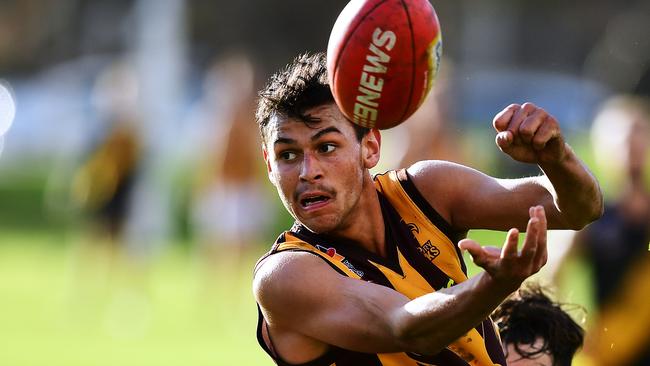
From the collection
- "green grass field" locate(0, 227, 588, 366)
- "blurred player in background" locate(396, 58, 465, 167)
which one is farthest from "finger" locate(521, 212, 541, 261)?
"green grass field" locate(0, 227, 588, 366)

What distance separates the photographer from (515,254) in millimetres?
3904

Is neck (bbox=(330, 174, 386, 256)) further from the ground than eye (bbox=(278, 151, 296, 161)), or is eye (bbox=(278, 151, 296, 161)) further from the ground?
eye (bbox=(278, 151, 296, 161))

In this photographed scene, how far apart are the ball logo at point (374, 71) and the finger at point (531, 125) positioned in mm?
569

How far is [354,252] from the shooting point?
494cm

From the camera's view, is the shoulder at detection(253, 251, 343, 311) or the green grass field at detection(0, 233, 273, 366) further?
the green grass field at detection(0, 233, 273, 366)

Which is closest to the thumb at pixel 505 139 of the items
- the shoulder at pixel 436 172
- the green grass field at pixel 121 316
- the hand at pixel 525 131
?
the hand at pixel 525 131

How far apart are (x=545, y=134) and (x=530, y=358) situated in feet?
5.61

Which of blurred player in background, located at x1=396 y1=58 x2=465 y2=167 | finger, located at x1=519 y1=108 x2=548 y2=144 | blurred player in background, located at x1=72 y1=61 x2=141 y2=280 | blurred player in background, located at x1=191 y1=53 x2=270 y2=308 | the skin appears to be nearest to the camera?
the skin

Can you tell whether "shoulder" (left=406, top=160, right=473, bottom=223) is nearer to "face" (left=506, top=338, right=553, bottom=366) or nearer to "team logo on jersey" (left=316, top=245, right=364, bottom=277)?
"team logo on jersey" (left=316, top=245, right=364, bottom=277)

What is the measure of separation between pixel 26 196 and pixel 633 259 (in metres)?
20.5

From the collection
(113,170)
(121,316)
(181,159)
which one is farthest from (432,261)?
(181,159)

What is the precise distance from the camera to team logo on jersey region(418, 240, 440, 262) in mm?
4961

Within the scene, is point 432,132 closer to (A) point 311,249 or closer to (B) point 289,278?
(A) point 311,249

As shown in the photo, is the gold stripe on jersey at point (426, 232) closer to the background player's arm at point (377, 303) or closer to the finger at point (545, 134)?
the background player's arm at point (377, 303)
